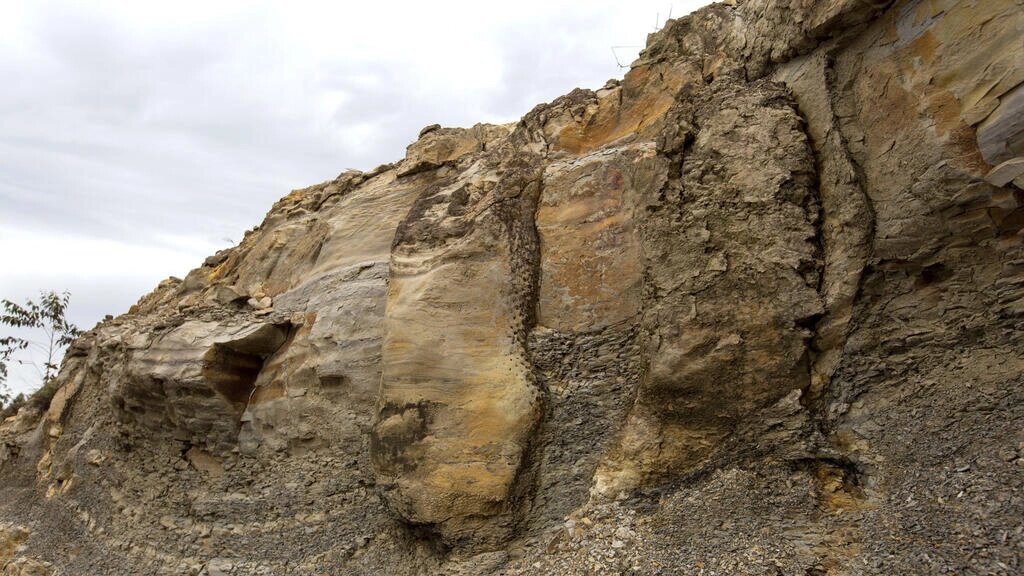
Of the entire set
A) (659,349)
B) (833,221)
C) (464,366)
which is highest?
(833,221)

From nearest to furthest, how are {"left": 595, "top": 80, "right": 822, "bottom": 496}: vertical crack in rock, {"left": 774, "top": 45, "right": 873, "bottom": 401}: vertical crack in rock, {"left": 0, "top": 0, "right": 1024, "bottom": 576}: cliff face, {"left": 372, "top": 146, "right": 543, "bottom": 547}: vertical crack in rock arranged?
{"left": 0, "top": 0, "right": 1024, "bottom": 576}: cliff face < {"left": 774, "top": 45, "right": 873, "bottom": 401}: vertical crack in rock < {"left": 595, "top": 80, "right": 822, "bottom": 496}: vertical crack in rock < {"left": 372, "top": 146, "right": 543, "bottom": 547}: vertical crack in rock

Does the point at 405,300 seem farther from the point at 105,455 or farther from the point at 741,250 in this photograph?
the point at 105,455

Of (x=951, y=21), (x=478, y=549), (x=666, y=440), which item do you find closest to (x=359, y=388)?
(x=478, y=549)

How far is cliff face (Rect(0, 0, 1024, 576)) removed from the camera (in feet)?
13.8

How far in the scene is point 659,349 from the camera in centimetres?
539

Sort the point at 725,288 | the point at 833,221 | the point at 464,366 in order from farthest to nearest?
1. the point at 464,366
2. the point at 725,288
3. the point at 833,221

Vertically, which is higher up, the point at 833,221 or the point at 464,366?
the point at 833,221

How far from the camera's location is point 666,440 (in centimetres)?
532

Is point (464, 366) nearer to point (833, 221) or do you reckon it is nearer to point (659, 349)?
point (659, 349)

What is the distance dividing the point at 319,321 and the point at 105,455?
4265mm

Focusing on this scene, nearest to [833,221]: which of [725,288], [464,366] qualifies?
[725,288]

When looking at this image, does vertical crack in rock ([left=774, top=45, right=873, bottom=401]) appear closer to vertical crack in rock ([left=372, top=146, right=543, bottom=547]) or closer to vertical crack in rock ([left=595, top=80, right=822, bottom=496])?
vertical crack in rock ([left=595, top=80, right=822, bottom=496])

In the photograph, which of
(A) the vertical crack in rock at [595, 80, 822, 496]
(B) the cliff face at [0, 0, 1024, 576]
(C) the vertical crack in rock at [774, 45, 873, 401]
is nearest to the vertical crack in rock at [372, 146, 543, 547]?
(B) the cliff face at [0, 0, 1024, 576]

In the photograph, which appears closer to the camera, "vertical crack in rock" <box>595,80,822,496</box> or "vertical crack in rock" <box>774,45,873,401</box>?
"vertical crack in rock" <box>774,45,873,401</box>
